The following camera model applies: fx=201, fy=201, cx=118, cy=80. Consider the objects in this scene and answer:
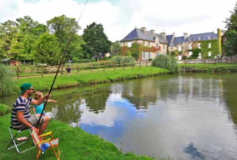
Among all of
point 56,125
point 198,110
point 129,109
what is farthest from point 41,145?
point 198,110

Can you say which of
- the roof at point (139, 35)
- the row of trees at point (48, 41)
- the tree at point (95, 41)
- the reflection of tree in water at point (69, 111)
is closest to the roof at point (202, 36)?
the roof at point (139, 35)

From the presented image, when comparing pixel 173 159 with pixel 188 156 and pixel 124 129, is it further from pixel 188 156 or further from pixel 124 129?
pixel 124 129

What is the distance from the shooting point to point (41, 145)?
369 centimetres

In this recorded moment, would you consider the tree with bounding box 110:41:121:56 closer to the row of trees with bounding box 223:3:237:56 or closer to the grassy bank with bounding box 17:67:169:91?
the grassy bank with bounding box 17:67:169:91

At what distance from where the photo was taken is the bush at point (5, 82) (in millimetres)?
13378

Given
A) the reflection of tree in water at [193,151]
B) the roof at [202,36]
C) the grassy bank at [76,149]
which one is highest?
the roof at [202,36]

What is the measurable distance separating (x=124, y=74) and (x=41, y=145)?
21237 millimetres

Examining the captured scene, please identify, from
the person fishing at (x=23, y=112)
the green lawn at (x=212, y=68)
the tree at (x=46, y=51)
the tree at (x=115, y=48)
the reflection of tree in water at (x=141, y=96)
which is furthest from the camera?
the tree at (x=115, y=48)

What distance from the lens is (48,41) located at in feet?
93.4

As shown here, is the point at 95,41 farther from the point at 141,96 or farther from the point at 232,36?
the point at 141,96

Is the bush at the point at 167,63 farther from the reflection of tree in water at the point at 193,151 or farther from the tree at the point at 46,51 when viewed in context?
the reflection of tree in water at the point at 193,151

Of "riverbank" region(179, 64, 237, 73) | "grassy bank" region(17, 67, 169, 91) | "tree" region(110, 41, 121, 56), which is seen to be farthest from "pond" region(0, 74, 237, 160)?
"tree" region(110, 41, 121, 56)

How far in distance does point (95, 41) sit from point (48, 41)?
830 inches

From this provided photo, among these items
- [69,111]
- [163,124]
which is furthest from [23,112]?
[69,111]
